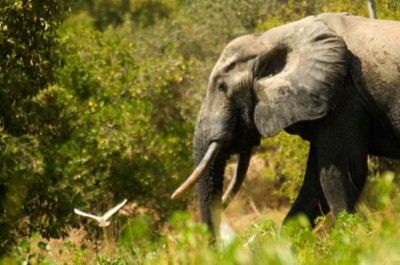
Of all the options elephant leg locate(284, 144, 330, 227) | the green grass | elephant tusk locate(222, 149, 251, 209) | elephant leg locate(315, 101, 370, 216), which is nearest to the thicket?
the green grass

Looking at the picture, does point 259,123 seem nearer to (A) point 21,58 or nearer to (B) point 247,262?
(A) point 21,58

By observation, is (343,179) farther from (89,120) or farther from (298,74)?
(89,120)

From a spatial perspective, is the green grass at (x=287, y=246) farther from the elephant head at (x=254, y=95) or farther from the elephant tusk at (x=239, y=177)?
the elephant tusk at (x=239, y=177)

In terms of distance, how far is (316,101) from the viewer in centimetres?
1052

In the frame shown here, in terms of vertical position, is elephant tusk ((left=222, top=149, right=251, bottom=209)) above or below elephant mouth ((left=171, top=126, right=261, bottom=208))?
below

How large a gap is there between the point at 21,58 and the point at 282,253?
264 inches

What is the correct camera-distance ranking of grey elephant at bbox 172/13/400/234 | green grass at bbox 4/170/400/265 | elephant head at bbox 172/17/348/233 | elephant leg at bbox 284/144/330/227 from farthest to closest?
elephant leg at bbox 284/144/330/227 < elephant head at bbox 172/17/348/233 < grey elephant at bbox 172/13/400/234 < green grass at bbox 4/170/400/265

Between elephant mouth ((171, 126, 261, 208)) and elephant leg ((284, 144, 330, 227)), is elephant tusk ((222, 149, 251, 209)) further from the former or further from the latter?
elephant leg ((284, 144, 330, 227))

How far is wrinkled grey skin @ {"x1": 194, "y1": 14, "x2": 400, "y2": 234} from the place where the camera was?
10.3 m

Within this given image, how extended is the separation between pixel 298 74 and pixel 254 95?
501 mm

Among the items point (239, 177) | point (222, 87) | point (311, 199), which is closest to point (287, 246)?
point (311, 199)

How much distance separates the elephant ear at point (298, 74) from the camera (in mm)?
10445

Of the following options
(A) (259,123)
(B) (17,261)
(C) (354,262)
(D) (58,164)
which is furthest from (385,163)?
(C) (354,262)

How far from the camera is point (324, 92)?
1051 centimetres
